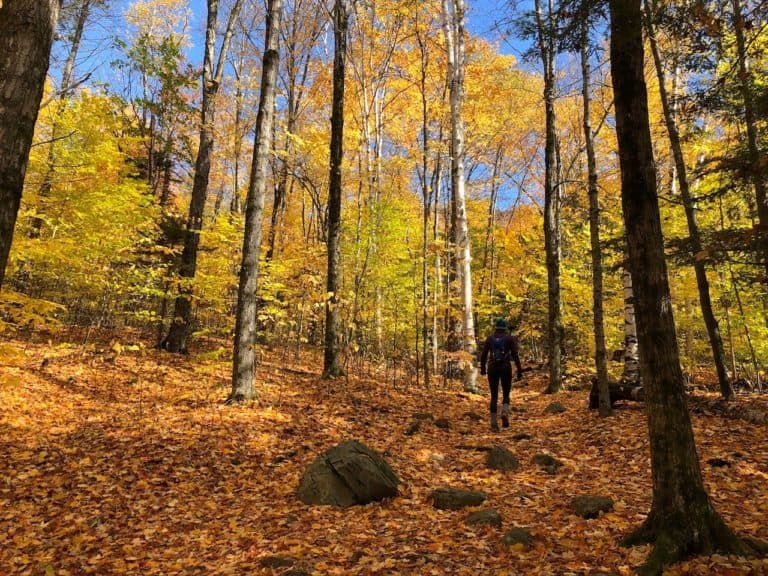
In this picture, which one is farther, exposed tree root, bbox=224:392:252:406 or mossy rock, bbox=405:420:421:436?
exposed tree root, bbox=224:392:252:406

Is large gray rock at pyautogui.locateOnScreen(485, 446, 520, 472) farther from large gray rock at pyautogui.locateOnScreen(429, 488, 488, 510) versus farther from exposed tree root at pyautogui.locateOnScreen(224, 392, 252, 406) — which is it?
exposed tree root at pyautogui.locateOnScreen(224, 392, 252, 406)

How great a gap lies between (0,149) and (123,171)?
397 inches

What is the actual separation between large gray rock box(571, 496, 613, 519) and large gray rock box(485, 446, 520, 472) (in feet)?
4.95

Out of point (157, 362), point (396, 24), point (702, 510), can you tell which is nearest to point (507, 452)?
point (702, 510)

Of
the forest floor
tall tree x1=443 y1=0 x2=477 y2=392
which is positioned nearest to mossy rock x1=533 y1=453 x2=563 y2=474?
the forest floor

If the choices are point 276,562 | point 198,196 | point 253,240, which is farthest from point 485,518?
point 198,196

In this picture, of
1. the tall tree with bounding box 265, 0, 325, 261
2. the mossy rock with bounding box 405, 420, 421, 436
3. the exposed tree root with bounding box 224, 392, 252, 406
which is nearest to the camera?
the mossy rock with bounding box 405, 420, 421, 436

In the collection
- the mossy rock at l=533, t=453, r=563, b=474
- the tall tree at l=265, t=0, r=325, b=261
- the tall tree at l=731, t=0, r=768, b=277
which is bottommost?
the mossy rock at l=533, t=453, r=563, b=474

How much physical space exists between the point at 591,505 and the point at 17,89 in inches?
243

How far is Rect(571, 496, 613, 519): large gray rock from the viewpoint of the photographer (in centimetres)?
464

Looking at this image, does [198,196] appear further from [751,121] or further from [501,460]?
[751,121]

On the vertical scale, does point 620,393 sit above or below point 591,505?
above

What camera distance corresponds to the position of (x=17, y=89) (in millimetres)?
3102

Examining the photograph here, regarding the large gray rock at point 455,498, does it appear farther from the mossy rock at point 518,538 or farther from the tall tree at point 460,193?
the tall tree at point 460,193
